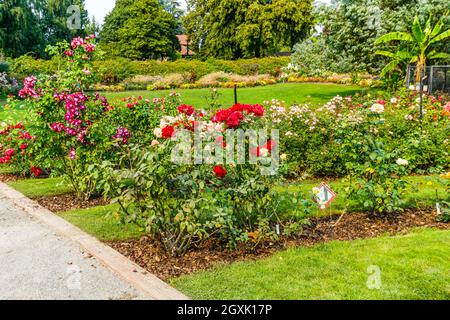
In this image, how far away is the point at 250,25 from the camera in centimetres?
4416

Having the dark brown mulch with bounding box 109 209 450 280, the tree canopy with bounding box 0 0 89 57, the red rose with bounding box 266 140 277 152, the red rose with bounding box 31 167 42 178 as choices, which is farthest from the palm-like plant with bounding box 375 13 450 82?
the tree canopy with bounding box 0 0 89 57

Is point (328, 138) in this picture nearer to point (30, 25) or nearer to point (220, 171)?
point (220, 171)

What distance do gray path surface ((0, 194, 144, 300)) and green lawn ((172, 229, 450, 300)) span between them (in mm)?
651

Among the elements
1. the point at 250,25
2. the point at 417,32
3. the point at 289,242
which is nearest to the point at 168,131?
the point at 289,242

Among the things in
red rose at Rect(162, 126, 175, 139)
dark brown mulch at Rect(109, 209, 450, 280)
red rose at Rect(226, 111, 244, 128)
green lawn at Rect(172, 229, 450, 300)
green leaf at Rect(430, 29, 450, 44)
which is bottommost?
dark brown mulch at Rect(109, 209, 450, 280)

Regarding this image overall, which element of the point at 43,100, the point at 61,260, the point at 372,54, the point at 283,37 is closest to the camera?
the point at 61,260

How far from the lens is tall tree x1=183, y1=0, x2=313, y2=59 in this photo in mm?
44281

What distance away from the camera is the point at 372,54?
64.8 feet

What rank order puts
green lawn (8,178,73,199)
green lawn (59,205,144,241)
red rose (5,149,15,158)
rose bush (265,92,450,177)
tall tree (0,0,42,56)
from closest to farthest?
1. green lawn (59,205,144,241)
2. green lawn (8,178,73,199)
3. rose bush (265,92,450,177)
4. red rose (5,149,15,158)
5. tall tree (0,0,42,56)

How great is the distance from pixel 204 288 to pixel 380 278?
147cm

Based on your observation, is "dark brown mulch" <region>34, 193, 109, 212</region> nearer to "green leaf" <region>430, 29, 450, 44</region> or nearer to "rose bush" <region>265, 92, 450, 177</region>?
"rose bush" <region>265, 92, 450, 177</region>

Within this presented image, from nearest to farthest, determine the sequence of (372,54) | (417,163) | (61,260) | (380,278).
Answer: (380,278) < (61,260) < (417,163) < (372,54)
